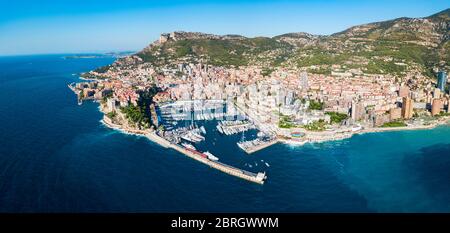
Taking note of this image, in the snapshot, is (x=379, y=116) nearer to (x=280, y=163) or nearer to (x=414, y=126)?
(x=414, y=126)

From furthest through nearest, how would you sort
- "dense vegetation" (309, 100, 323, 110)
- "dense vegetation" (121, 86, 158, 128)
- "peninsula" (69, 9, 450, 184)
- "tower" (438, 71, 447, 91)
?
"tower" (438, 71, 447, 91)
"dense vegetation" (309, 100, 323, 110)
"dense vegetation" (121, 86, 158, 128)
"peninsula" (69, 9, 450, 184)

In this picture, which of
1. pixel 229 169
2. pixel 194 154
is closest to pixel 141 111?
pixel 194 154

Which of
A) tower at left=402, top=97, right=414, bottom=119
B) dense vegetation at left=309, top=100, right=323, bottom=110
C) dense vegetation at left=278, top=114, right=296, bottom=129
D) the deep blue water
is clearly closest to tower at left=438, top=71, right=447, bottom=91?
tower at left=402, top=97, right=414, bottom=119

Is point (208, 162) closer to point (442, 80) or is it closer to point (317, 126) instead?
point (317, 126)

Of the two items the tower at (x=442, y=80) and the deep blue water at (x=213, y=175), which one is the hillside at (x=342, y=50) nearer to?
the tower at (x=442, y=80)

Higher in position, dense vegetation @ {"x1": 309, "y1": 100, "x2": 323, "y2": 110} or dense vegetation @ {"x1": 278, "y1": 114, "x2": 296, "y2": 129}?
dense vegetation @ {"x1": 309, "y1": 100, "x2": 323, "y2": 110}

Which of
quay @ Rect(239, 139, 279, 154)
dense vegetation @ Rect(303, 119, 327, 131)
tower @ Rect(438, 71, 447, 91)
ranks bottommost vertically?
quay @ Rect(239, 139, 279, 154)

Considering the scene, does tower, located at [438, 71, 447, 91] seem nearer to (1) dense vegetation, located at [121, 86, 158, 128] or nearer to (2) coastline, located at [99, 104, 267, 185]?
(2) coastline, located at [99, 104, 267, 185]
